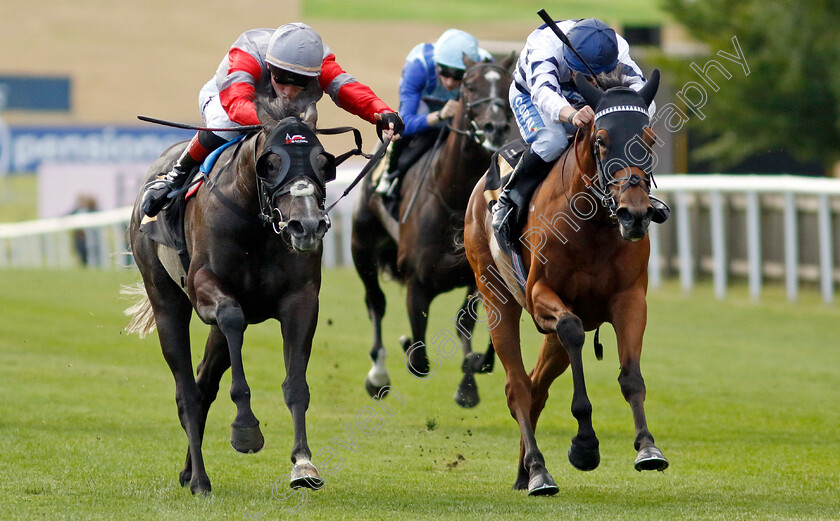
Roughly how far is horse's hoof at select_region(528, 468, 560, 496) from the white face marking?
1.59m

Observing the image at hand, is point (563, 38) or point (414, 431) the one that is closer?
point (563, 38)

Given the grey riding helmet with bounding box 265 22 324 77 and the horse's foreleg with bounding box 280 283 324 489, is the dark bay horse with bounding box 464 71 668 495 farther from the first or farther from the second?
the grey riding helmet with bounding box 265 22 324 77

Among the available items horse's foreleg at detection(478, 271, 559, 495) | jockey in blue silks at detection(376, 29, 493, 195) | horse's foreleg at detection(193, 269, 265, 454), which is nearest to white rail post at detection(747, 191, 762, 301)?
jockey in blue silks at detection(376, 29, 493, 195)

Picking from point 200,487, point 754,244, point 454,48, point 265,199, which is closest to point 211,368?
point 200,487

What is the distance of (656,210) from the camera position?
5.88m

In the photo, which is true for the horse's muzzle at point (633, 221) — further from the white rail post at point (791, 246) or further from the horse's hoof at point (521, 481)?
the white rail post at point (791, 246)

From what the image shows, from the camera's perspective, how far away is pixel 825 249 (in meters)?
15.5

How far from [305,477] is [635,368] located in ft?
4.84

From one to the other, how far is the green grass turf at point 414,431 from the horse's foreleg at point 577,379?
260 millimetres

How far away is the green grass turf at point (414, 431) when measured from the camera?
5.98m

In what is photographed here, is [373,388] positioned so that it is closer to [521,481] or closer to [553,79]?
[521,481]

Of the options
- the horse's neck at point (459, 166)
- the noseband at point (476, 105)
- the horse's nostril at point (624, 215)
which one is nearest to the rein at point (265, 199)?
the horse's nostril at point (624, 215)

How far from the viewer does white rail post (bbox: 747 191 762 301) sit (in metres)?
16.2

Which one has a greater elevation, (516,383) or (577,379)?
(516,383)
